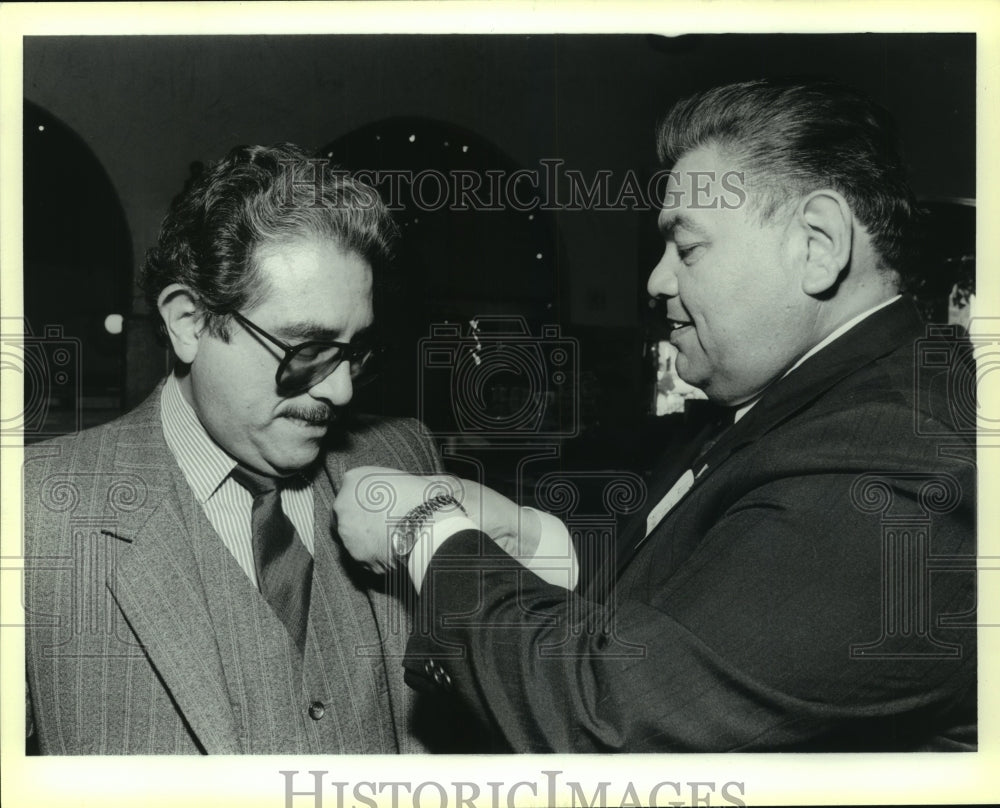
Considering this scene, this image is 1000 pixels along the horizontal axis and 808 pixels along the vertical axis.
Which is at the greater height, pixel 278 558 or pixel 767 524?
pixel 767 524

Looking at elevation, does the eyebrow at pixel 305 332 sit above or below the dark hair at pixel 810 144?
below

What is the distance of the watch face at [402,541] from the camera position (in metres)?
2.49

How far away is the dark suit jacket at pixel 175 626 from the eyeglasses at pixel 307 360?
0.67 ft

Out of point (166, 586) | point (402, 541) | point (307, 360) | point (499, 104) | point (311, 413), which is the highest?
point (499, 104)

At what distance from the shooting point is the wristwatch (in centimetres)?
249

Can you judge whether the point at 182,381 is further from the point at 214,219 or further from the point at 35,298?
the point at 35,298

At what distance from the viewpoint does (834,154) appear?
2414 mm

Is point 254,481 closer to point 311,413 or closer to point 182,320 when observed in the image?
point 311,413

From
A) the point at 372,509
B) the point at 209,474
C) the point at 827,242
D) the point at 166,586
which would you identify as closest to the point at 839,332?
the point at 827,242

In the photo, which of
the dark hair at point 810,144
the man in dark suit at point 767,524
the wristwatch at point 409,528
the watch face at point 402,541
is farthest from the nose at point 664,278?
the watch face at point 402,541

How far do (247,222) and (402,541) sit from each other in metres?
0.95

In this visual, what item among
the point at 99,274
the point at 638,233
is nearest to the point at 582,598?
the point at 638,233

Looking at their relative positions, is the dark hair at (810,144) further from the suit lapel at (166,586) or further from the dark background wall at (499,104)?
the suit lapel at (166,586)

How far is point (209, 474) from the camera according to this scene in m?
2.51
